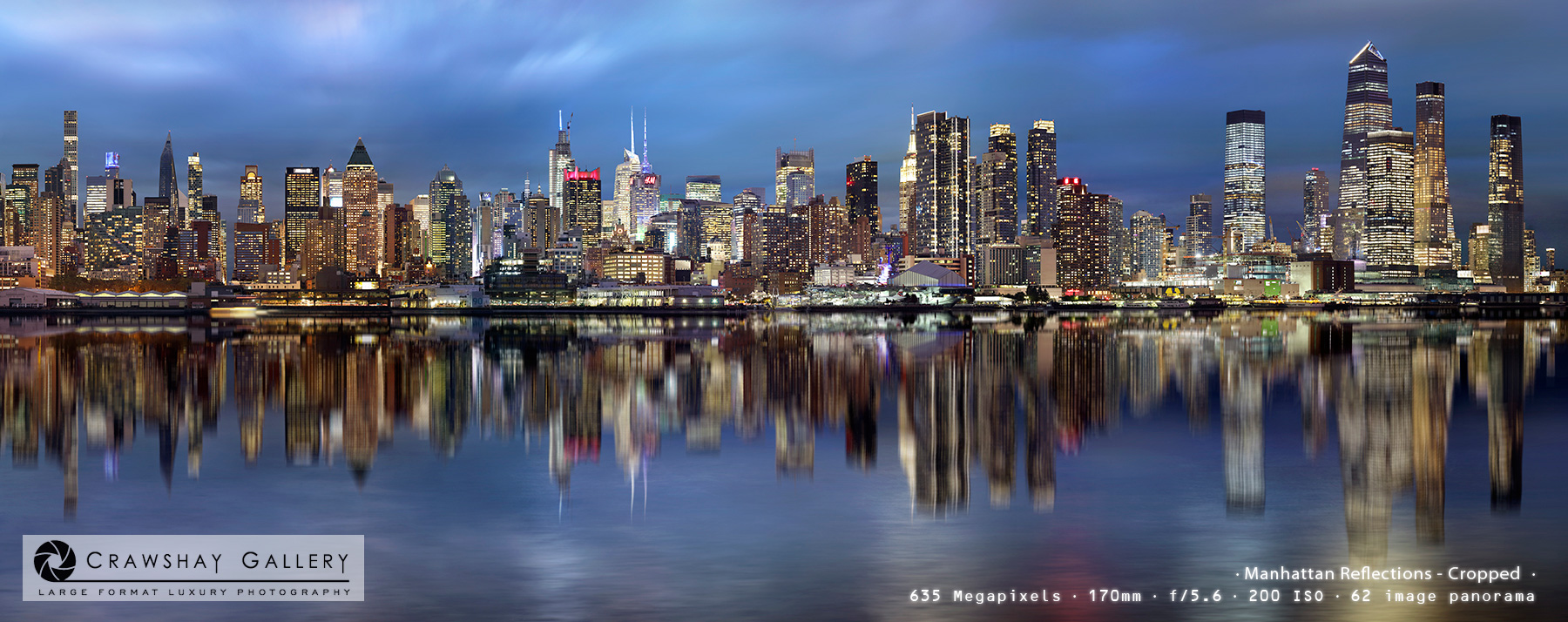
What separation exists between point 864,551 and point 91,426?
24088 millimetres

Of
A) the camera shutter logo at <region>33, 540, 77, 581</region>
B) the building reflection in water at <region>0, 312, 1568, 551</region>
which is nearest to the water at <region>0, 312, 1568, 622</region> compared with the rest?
the building reflection in water at <region>0, 312, 1568, 551</region>

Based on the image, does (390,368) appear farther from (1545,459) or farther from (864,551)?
(1545,459)

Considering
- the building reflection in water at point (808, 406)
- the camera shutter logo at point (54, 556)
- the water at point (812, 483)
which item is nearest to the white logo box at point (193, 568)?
the camera shutter logo at point (54, 556)

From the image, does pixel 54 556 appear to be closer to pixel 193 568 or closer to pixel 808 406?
pixel 193 568

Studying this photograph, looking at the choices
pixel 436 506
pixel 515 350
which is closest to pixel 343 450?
pixel 436 506

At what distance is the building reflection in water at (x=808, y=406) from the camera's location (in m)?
22.0

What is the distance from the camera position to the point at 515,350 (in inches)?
2660

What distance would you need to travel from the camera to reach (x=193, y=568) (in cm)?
1387

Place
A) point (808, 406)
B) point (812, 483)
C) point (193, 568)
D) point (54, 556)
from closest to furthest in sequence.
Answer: point (193, 568) < point (54, 556) < point (812, 483) < point (808, 406)

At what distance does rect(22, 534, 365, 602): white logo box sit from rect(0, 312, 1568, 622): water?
385 mm

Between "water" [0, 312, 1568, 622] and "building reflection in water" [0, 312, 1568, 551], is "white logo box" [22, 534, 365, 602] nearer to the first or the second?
"water" [0, 312, 1568, 622]

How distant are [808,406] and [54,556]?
72.9 feet

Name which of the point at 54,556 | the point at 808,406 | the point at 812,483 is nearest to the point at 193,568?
the point at 54,556

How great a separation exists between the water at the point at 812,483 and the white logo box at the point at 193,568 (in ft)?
1.26
